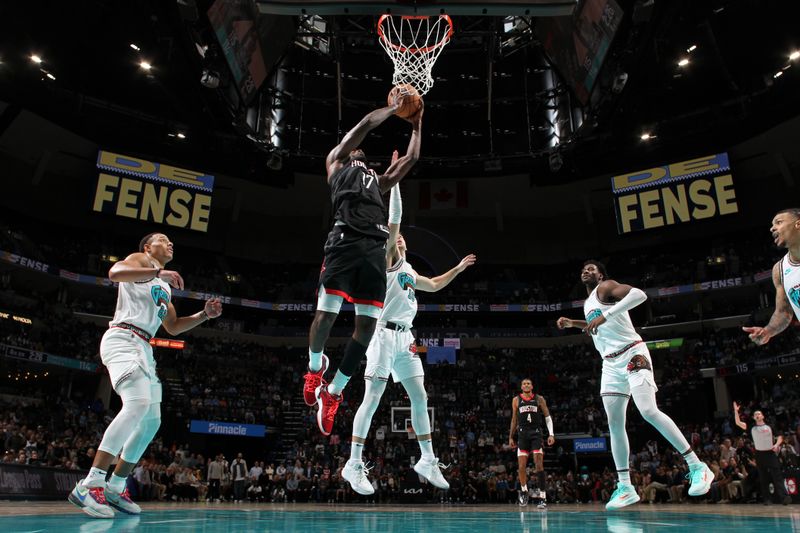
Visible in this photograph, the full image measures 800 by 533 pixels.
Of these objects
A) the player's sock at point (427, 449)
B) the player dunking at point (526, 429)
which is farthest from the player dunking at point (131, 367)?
the player dunking at point (526, 429)

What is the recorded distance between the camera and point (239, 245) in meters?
40.5

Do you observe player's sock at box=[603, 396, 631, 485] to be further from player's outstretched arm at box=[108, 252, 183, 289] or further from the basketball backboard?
the basketball backboard

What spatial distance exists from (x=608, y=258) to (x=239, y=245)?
2330 centimetres

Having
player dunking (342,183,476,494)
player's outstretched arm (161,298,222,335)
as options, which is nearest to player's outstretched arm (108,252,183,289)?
player's outstretched arm (161,298,222,335)

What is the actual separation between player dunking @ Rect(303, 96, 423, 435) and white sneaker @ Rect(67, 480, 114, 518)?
6.01ft

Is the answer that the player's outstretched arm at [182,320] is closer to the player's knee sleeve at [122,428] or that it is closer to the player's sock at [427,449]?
the player's knee sleeve at [122,428]

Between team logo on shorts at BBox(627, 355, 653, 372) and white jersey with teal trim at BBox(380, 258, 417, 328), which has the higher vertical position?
white jersey with teal trim at BBox(380, 258, 417, 328)

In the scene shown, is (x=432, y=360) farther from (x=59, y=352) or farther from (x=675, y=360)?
(x=59, y=352)

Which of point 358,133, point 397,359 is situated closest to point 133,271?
point 358,133

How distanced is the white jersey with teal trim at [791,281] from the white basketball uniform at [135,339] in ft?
19.5

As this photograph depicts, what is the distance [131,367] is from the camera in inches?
222

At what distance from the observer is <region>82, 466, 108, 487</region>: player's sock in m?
5.27

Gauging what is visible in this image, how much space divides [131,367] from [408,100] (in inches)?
140

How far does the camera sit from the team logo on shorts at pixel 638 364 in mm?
7414
